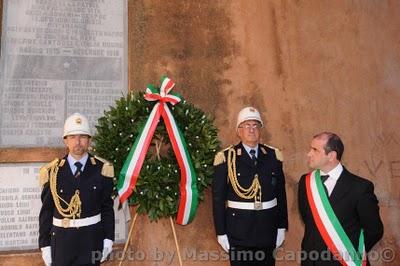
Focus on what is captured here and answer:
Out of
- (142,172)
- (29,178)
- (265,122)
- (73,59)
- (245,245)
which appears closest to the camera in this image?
(245,245)

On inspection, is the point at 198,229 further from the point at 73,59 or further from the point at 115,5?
the point at 115,5

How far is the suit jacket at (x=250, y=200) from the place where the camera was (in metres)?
3.39

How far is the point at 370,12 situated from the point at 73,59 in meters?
3.90

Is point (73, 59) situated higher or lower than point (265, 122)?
higher

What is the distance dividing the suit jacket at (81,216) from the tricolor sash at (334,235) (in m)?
1.68

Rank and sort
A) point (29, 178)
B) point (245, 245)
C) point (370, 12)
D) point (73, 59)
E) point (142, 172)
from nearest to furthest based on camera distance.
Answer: point (245, 245)
point (142, 172)
point (29, 178)
point (73, 59)
point (370, 12)

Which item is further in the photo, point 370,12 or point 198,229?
point 370,12

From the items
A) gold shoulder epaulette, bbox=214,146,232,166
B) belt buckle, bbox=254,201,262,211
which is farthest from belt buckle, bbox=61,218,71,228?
belt buckle, bbox=254,201,262,211

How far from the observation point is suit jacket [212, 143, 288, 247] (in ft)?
11.1

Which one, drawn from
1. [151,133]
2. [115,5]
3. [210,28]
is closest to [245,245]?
[151,133]

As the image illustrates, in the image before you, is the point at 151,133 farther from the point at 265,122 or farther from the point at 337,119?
the point at 337,119

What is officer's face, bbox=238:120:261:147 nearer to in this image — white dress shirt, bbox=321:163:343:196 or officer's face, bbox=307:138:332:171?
officer's face, bbox=307:138:332:171

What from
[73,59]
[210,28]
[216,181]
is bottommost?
[216,181]

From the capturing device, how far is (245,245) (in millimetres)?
3377
